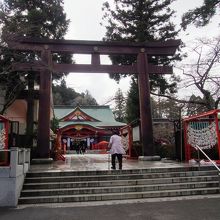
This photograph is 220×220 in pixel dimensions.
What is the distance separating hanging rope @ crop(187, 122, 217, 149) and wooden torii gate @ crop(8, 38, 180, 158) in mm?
2968

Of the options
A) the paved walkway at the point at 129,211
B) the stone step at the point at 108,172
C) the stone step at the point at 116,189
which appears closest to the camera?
the paved walkway at the point at 129,211

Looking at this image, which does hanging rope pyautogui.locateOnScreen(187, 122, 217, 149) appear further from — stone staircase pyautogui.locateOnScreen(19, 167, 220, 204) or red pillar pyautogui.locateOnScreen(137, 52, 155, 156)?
red pillar pyautogui.locateOnScreen(137, 52, 155, 156)

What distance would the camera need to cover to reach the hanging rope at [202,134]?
12.5 metres

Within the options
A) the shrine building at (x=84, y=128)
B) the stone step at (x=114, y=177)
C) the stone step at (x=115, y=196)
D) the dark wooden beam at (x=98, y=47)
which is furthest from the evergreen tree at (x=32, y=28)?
the shrine building at (x=84, y=128)

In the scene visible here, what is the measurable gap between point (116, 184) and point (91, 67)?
8.41 m

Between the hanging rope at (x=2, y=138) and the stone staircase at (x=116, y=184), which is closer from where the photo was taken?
the stone staircase at (x=116, y=184)

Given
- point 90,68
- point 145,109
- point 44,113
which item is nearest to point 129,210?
point 44,113

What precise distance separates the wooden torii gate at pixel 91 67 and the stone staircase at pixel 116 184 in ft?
17.9

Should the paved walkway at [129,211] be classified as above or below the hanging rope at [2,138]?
below

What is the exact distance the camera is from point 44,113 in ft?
50.5

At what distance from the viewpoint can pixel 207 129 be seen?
1273cm

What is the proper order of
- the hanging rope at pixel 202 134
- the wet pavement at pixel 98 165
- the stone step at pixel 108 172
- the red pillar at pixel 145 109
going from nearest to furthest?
the stone step at pixel 108 172
the wet pavement at pixel 98 165
the hanging rope at pixel 202 134
the red pillar at pixel 145 109

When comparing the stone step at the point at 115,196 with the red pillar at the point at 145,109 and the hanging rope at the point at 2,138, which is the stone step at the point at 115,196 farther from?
the red pillar at the point at 145,109

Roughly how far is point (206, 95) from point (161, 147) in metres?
4.43
